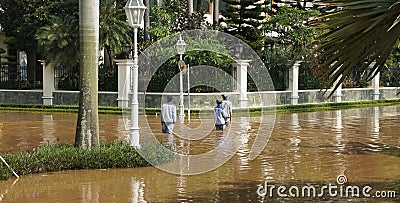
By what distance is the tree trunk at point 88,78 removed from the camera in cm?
1161

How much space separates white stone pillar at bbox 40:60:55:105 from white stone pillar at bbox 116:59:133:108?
3.61 meters

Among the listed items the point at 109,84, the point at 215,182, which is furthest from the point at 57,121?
the point at 215,182

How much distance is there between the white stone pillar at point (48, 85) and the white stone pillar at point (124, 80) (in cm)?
361

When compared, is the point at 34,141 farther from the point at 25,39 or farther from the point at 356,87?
the point at 356,87

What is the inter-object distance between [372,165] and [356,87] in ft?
71.8

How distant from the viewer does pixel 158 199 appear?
8570mm

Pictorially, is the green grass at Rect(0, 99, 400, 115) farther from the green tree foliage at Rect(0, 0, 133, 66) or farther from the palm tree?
the palm tree

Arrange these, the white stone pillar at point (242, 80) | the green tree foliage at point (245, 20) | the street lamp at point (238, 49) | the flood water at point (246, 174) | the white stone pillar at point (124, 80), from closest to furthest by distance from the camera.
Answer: the flood water at point (246, 174), the white stone pillar at point (124, 80), the white stone pillar at point (242, 80), the street lamp at point (238, 49), the green tree foliage at point (245, 20)

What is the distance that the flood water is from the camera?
8.83 meters

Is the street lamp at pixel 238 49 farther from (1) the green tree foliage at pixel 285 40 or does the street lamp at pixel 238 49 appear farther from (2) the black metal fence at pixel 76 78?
(2) the black metal fence at pixel 76 78

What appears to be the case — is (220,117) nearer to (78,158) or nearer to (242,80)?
(78,158)

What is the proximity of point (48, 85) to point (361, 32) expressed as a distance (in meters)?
25.2

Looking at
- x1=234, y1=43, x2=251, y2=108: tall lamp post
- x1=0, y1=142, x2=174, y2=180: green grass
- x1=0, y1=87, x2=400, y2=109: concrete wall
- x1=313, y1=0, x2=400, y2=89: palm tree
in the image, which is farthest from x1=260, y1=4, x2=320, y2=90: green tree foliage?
x1=313, y1=0, x2=400, y2=89: palm tree

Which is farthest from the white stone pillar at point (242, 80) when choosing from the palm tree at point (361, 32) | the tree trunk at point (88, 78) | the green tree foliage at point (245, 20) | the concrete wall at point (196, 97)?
the palm tree at point (361, 32)
